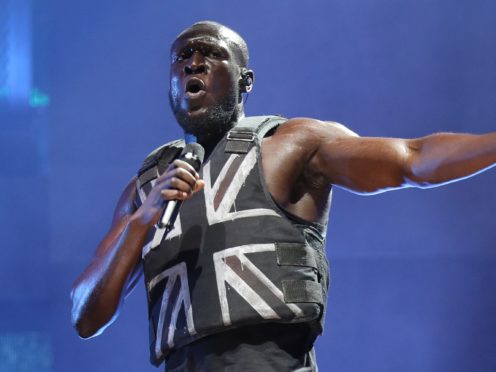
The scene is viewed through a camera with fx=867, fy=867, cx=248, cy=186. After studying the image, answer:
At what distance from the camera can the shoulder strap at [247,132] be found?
7.35 ft

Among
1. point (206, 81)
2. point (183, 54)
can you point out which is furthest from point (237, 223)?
point (183, 54)

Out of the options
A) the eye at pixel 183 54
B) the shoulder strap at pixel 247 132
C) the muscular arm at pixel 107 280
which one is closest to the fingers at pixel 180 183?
the muscular arm at pixel 107 280

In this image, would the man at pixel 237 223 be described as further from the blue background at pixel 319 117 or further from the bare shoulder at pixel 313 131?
the blue background at pixel 319 117

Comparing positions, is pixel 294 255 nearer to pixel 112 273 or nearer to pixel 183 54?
pixel 112 273

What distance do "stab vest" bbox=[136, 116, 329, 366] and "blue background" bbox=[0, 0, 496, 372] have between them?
4.99 feet

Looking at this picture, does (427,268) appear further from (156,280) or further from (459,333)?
(156,280)

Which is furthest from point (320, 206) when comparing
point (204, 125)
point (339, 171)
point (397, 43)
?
point (397, 43)

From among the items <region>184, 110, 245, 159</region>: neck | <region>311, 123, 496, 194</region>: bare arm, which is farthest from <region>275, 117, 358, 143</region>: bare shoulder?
<region>184, 110, 245, 159</region>: neck

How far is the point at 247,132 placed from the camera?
2.27 m

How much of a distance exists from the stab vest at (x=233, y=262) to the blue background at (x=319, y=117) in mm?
1520

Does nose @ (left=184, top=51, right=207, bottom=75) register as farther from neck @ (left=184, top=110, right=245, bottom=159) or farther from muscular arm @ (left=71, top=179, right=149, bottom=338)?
muscular arm @ (left=71, top=179, right=149, bottom=338)

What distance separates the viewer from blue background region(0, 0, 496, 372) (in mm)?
3658

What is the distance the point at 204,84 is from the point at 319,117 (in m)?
1.52

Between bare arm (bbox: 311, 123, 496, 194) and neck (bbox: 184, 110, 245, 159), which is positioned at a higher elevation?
bare arm (bbox: 311, 123, 496, 194)
